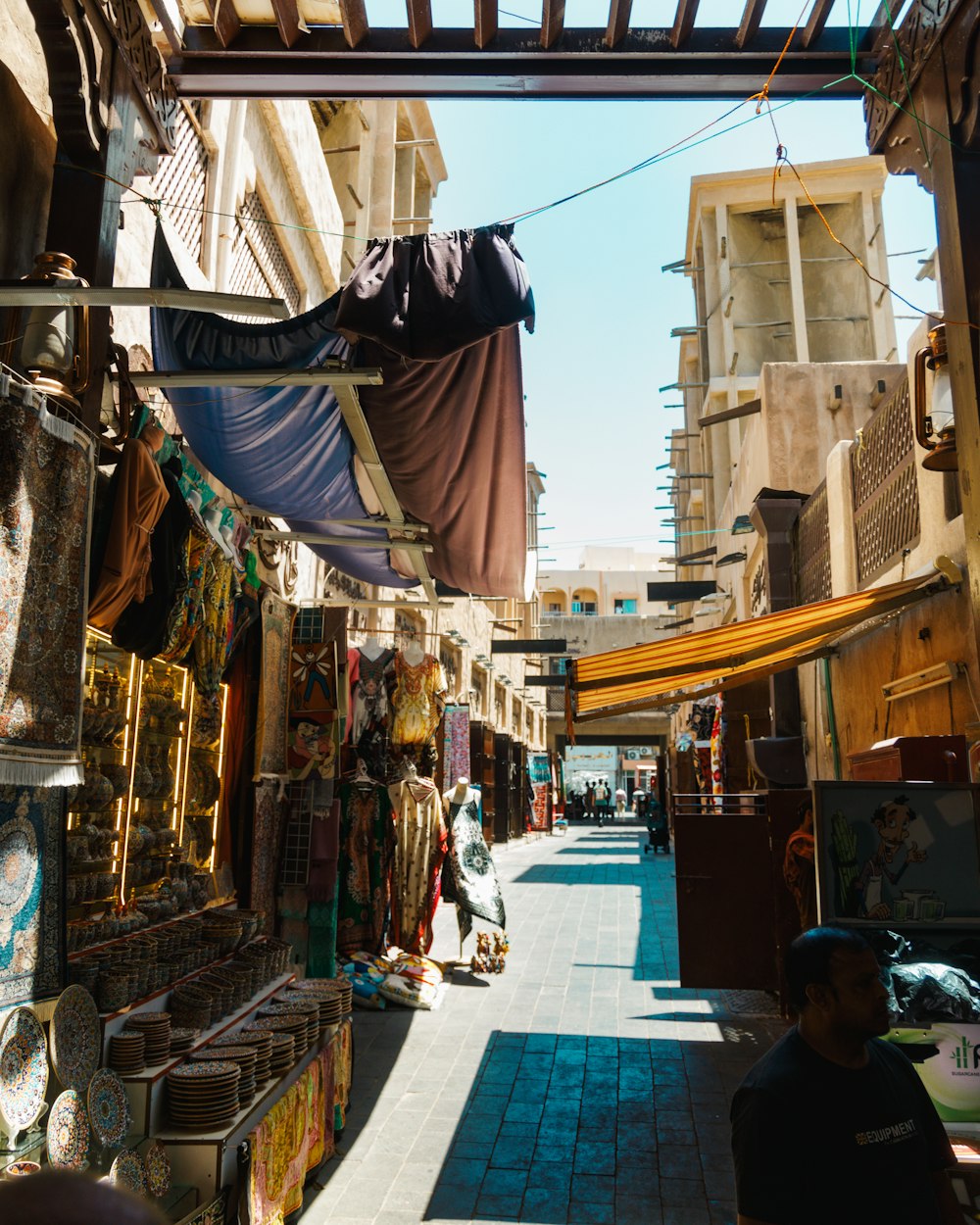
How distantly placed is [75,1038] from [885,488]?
18.9 feet

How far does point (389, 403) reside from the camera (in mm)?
4605

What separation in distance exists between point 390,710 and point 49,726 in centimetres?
572

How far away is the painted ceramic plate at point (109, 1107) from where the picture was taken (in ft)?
9.53

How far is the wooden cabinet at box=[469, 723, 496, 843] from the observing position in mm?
19031

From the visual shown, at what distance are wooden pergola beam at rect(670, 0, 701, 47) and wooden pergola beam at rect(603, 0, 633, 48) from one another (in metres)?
0.23

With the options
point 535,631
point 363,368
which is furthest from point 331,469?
point 535,631

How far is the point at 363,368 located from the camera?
386 cm

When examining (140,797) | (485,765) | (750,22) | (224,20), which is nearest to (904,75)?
(750,22)

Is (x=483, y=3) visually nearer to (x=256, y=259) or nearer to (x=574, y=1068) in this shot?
(x=256, y=259)

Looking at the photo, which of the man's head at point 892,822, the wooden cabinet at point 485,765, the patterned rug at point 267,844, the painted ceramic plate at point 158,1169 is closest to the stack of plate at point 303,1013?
the painted ceramic plate at point 158,1169

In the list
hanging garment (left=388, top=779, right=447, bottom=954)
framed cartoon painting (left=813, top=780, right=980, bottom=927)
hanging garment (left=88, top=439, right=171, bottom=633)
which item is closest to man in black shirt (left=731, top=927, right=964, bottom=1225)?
framed cartoon painting (left=813, top=780, right=980, bottom=927)

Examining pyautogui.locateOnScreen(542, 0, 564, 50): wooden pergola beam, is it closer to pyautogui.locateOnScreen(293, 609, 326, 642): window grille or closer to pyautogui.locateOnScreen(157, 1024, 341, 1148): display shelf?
pyautogui.locateOnScreen(293, 609, 326, 642): window grille

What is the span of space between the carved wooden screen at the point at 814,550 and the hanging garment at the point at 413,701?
3569 mm

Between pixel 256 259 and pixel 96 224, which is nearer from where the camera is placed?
pixel 96 224
